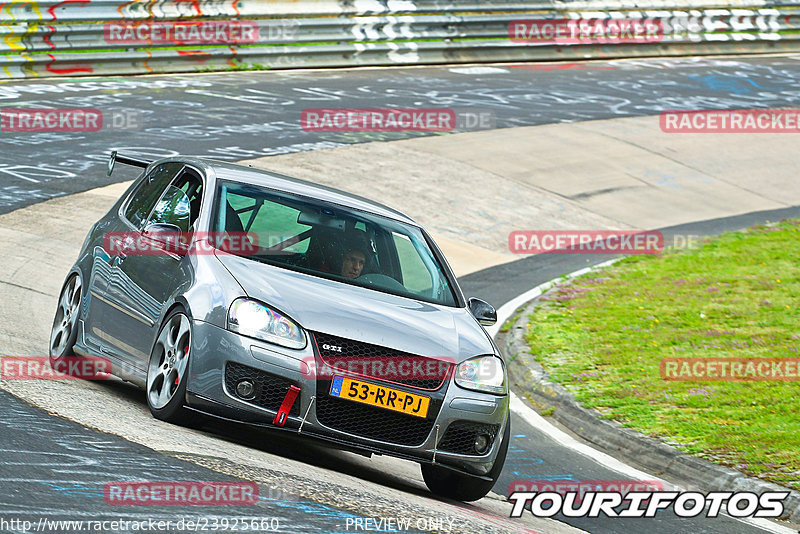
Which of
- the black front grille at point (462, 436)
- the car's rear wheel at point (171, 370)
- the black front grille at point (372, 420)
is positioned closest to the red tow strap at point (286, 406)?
the black front grille at point (372, 420)

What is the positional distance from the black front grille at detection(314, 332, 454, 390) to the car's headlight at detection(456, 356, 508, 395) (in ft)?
0.81

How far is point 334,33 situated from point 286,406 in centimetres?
1957

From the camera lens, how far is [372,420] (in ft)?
21.0

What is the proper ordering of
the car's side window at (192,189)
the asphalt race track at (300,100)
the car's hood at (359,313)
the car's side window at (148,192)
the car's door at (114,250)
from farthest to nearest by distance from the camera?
the asphalt race track at (300,100) < the car's side window at (148,192) < the car's door at (114,250) < the car's side window at (192,189) < the car's hood at (359,313)

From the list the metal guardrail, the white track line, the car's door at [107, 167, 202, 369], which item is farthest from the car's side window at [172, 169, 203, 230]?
the metal guardrail

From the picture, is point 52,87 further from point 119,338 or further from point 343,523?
point 343,523

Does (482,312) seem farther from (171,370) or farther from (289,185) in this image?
(171,370)

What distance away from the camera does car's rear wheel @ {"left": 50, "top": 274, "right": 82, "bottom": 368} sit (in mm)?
8188

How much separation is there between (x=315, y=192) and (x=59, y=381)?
78.4 inches

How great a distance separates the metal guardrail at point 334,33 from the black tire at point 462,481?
1571 cm

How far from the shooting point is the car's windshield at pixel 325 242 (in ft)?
23.8

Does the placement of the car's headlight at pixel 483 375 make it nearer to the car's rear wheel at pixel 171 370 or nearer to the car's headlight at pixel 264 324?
the car's headlight at pixel 264 324

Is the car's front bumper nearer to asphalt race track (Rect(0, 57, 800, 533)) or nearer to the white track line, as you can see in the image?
asphalt race track (Rect(0, 57, 800, 533))

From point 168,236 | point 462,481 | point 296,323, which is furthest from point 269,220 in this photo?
point 462,481
